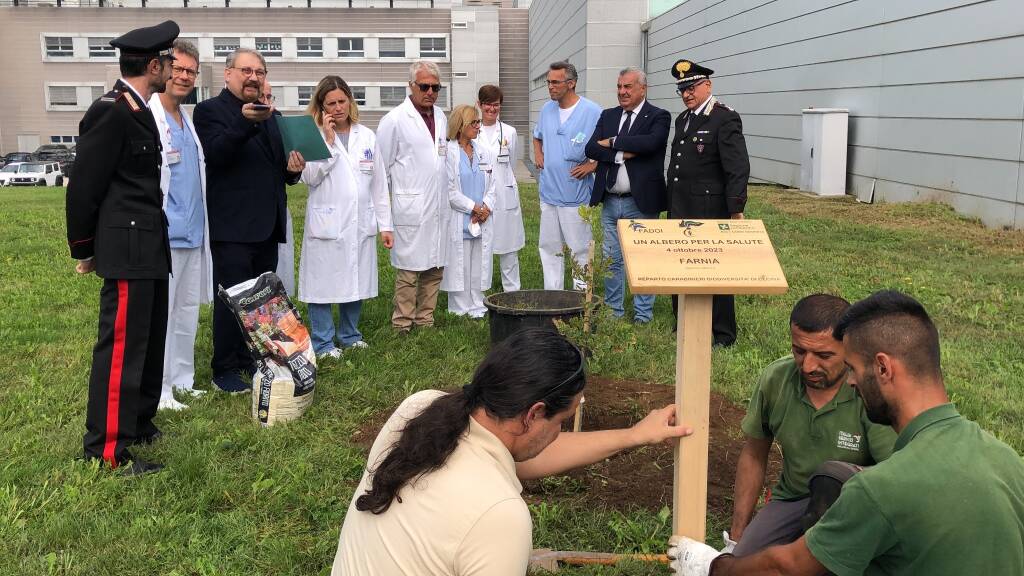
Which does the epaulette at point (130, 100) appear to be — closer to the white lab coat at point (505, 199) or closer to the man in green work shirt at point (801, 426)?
the man in green work shirt at point (801, 426)

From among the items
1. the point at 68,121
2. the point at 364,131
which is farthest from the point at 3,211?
the point at 68,121

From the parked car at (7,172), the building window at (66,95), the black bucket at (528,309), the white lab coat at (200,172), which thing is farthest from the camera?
the building window at (66,95)

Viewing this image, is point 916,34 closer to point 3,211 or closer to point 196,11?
point 3,211

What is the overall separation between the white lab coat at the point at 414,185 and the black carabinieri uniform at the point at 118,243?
2836mm

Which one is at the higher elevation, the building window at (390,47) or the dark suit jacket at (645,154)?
the building window at (390,47)

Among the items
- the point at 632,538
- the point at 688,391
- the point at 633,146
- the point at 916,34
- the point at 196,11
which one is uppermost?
the point at 196,11

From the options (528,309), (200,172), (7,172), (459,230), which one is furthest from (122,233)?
(7,172)

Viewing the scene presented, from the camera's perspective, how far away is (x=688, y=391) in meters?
3.13

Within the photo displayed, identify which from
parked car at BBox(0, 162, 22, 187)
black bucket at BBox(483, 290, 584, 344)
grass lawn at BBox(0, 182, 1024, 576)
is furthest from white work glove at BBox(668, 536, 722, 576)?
parked car at BBox(0, 162, 22, 187)

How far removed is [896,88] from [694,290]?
12538 mm

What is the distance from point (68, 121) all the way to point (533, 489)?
67786 millimetres

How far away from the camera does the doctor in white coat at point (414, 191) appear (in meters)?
7.06

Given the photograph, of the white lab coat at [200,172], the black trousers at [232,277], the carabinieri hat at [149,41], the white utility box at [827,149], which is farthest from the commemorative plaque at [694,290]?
the white utility box at [827,149]

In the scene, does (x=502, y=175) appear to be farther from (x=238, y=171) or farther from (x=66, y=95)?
(x=66, y=95)
